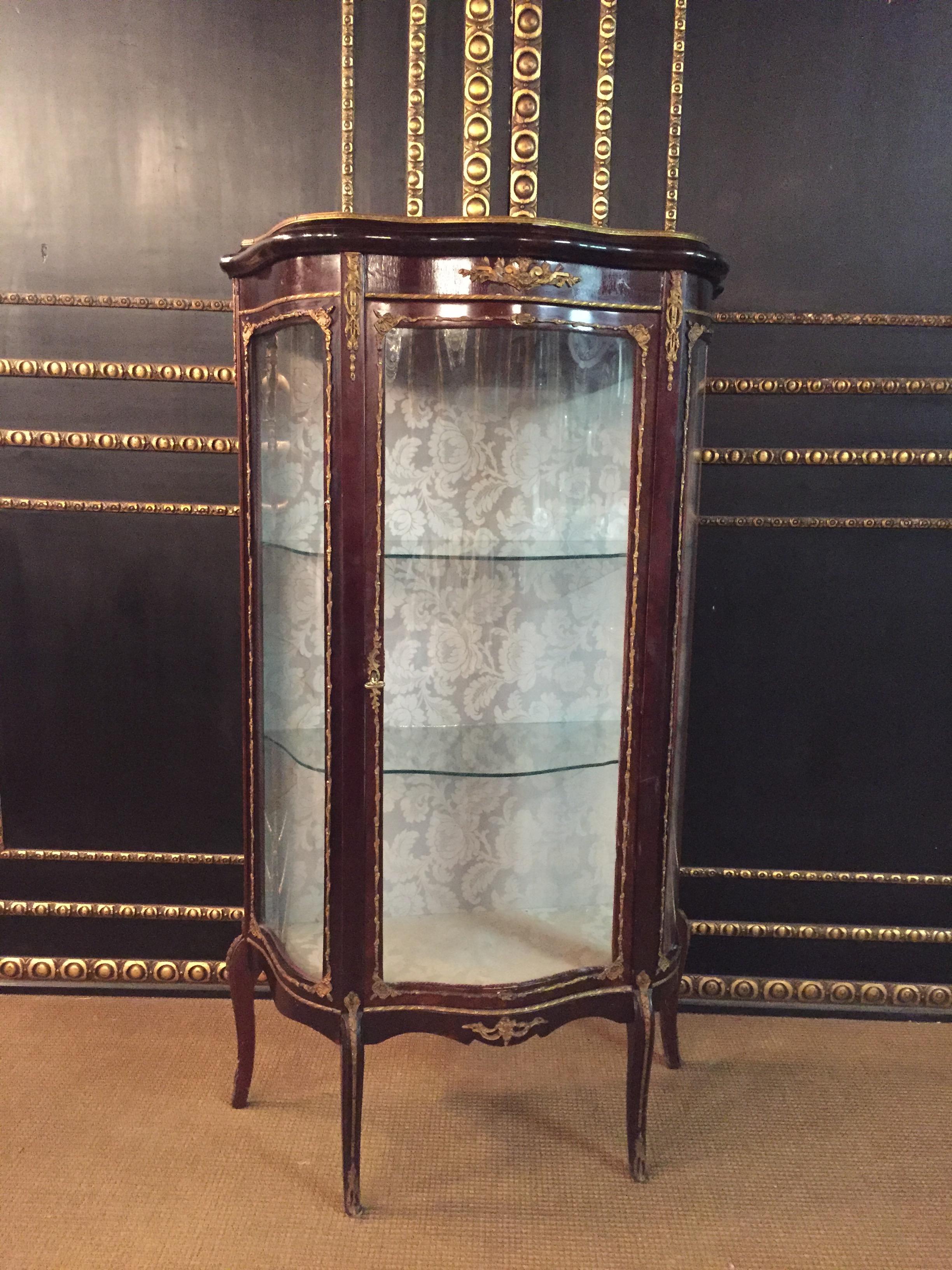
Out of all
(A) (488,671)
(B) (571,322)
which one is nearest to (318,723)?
(A) (488,671)

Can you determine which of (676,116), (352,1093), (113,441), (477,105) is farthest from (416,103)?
(352,1093)

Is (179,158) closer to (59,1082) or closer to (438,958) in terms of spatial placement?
(438,958)

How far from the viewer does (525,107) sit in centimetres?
174

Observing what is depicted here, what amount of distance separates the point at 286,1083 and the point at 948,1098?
4.13 feet

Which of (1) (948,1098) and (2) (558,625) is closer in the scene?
(2) (558,625)

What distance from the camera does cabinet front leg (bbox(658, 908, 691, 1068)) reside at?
5.62 feet

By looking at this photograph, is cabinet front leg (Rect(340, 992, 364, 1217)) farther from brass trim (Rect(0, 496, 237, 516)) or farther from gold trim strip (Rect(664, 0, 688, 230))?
gold trim strip (Rect(664, 0, 688, 230))

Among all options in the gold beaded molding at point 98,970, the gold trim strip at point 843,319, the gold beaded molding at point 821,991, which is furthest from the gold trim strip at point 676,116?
the gold beaded molding at point 98,970

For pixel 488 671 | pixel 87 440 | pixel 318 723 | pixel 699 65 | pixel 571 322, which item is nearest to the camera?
pixel 571 322

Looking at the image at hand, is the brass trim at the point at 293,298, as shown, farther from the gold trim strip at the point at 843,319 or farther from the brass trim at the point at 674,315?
the gold trim strip at the point at 843,319

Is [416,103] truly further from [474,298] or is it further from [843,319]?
[843,319]

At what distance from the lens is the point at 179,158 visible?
178 centimetres

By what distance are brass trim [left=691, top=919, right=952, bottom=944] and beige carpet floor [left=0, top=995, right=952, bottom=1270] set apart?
0.18 m

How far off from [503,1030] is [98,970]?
104cm
